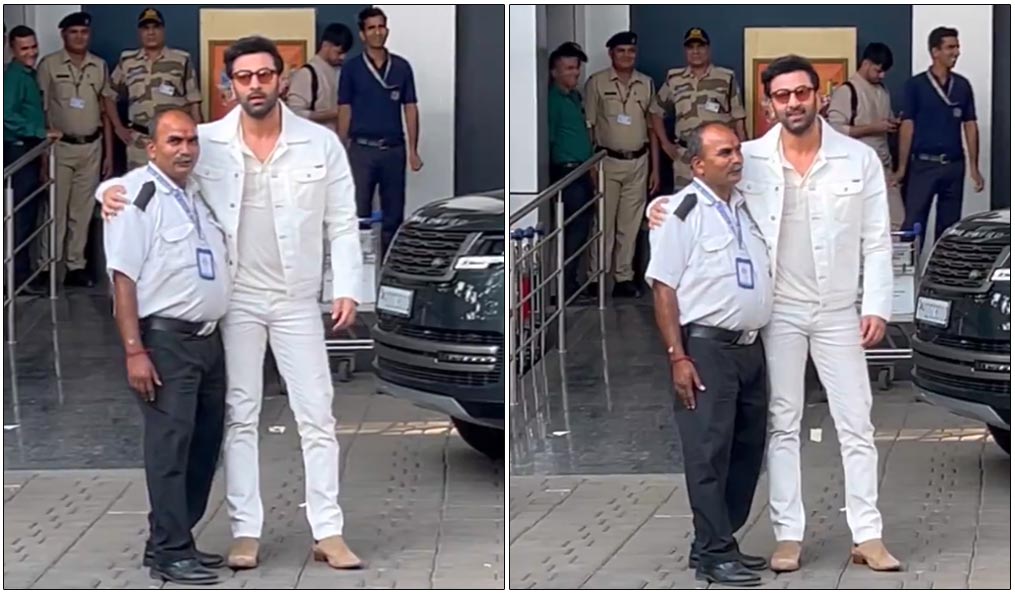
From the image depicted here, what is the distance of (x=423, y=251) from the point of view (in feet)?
19.9

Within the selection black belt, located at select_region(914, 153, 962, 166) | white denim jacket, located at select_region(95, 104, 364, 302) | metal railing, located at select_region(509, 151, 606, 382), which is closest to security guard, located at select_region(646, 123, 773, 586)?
metal railing, located at select_region(509, 151, 606, 382)

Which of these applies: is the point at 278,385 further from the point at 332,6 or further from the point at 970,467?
the point at 970,467

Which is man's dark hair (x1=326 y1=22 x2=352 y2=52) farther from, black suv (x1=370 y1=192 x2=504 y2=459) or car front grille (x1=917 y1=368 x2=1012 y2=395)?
car front grille (x1=917 y1=368 x2=1012 y2=395)

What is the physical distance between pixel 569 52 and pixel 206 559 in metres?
1.93

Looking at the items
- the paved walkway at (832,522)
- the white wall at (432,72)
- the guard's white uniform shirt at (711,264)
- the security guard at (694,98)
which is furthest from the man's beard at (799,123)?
the white wall at (432,72)

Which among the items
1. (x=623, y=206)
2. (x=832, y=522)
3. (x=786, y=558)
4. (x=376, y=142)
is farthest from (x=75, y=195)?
(x=832, y=522)

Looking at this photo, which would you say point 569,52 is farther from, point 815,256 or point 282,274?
point 282,274

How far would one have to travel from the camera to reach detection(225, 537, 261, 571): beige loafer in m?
6.03

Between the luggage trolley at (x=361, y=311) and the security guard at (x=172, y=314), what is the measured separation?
1.08 feet

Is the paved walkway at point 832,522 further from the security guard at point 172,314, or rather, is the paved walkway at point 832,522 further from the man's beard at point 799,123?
the security guard at point 172,314

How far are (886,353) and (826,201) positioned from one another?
0.54 m

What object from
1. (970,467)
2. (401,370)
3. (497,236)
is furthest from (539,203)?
(970,467)

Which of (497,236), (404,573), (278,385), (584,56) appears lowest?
(404,573)

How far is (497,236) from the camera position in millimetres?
6008
